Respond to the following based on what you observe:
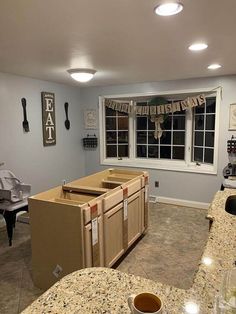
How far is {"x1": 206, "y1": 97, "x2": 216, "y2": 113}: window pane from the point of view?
4.38 meters

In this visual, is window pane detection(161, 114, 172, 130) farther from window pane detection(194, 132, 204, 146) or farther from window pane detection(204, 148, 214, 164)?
window pane detection(204, 148, 214, 164)

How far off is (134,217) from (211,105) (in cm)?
256

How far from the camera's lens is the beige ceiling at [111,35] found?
1.55 metres

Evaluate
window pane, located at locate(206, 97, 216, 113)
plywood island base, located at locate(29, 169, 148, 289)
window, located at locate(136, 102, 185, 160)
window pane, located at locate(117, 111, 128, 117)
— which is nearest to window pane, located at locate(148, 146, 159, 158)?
window, located at locate(136, 102, 185, 160)

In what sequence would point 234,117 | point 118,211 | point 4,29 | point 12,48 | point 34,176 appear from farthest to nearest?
point 34,176, point 234,117, point 118,211, point 12,48, point 4,29

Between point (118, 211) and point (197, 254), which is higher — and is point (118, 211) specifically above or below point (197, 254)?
above

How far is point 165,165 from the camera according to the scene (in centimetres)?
497

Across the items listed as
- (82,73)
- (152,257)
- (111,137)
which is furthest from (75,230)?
(111,137)

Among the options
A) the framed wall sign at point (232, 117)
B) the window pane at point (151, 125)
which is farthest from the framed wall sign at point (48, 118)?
the framed wall sign at point (232, 117)

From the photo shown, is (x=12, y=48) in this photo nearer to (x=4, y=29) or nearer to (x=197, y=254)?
(x=4, y=29)

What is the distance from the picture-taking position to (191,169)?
4602 millimetres

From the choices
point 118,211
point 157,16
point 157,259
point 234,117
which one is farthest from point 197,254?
point 157,16

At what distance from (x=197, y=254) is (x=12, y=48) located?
3.06 metres

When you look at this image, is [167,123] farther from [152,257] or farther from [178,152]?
[152,257]
